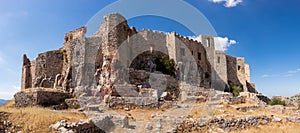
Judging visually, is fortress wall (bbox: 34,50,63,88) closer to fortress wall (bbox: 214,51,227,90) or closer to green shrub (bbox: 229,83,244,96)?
fortress wall (bbox: 214,51,227,90)

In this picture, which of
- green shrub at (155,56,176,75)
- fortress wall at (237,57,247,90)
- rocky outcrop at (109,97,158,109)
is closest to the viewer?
rocky outcrop at (109,97,158,109)

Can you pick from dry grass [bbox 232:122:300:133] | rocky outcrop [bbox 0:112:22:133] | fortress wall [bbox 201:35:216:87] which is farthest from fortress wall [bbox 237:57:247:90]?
rocky outcrop [bbox 0:112:22:133]

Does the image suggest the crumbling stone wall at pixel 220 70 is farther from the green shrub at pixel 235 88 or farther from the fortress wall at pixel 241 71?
the fortress wall at pixel 241 71

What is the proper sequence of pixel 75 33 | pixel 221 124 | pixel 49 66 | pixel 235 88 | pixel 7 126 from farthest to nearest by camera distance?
pixel 235 88 → pixel 75 33 → pixel 49 66 → pixel 221 124 → pixel 7 126

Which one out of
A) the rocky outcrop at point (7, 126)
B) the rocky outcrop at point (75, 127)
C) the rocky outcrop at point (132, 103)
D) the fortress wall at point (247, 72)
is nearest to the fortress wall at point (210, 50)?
the fortress wall at point (247, 72)

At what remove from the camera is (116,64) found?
19766mm

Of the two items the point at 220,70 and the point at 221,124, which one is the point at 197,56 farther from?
the point at 221,124

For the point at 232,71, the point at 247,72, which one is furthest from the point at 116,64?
the point at 247,72

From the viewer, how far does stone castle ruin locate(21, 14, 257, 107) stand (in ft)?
64.6

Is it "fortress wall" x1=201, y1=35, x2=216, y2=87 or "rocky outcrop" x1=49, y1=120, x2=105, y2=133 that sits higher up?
"fortress wall" x1=201, y1=35, x2=216, y2=87

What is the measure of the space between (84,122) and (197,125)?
5.63m

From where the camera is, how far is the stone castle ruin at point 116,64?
19703 millimetres

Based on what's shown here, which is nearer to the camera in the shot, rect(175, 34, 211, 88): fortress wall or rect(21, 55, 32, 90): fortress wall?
rect(21, 55, 32, 90): fortress wall

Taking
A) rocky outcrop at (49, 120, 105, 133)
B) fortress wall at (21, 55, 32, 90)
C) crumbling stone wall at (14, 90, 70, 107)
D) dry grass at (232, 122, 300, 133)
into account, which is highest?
fortress wall at (21, 55, 32, 90)
